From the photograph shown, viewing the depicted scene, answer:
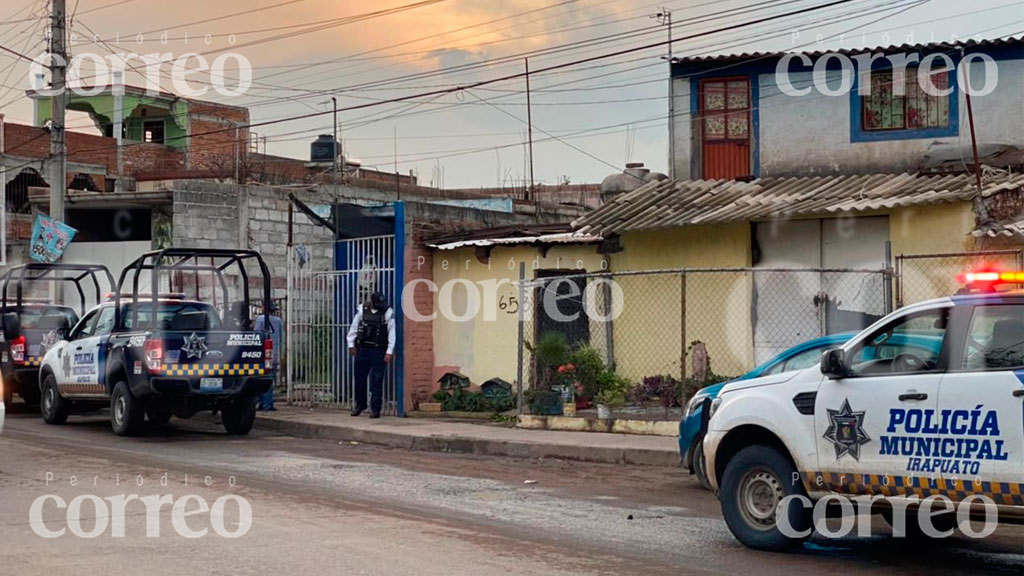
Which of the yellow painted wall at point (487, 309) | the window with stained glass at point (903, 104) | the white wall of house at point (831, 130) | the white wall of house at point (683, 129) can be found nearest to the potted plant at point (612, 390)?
the yellow painted wall at point (487, 309)

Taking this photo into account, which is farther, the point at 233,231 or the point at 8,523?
the point at 233,231

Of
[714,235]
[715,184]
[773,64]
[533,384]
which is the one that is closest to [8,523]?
[533,384]

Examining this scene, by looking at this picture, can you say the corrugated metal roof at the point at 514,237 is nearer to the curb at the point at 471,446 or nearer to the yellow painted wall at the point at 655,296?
the yellow painted wall at the point at 655,296

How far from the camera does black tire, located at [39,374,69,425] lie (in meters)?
17.7

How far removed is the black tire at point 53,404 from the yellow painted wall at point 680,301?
8557mm

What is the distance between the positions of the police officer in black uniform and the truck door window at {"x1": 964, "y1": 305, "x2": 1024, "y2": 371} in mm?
11454

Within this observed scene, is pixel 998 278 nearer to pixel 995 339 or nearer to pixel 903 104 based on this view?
pixel 995 339

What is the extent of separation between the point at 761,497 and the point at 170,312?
994cm

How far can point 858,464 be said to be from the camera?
7.78 m

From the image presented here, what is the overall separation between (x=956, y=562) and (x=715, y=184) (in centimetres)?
1252

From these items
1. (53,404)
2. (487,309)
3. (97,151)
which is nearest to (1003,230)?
(487,309)

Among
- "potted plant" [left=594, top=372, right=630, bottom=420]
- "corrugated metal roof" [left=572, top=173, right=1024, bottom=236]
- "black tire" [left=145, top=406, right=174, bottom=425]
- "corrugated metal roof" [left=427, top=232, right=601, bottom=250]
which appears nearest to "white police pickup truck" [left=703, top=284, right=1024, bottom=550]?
"corrugated metal roof" [left=572, top=173, right=1024, bottom=236]

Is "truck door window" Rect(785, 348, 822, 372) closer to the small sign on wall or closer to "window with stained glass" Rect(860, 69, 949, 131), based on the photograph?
"window with stained glass" Rect(860, 69, 949, 131)

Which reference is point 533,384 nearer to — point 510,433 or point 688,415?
point 510,433
